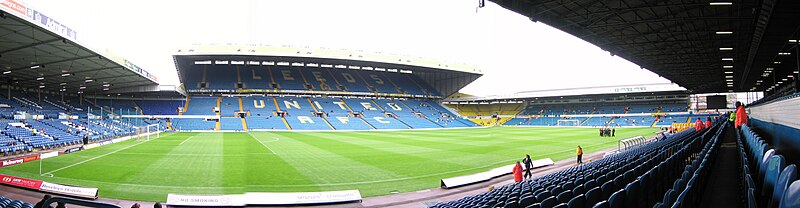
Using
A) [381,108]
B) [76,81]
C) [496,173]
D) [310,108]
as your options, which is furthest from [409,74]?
[496,173]

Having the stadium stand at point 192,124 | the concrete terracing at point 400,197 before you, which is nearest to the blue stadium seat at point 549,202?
the concrete terracing at point 400,197

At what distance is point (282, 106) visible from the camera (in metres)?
59.8

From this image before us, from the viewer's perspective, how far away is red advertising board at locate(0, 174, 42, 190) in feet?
38.7

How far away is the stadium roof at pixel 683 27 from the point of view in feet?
38.8

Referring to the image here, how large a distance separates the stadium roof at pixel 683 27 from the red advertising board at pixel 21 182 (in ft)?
51.8

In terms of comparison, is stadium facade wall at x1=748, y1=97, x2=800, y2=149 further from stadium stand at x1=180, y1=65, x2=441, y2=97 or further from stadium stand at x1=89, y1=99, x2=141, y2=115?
stadium stand at x1=180, y1=65, x2=441, y2=97

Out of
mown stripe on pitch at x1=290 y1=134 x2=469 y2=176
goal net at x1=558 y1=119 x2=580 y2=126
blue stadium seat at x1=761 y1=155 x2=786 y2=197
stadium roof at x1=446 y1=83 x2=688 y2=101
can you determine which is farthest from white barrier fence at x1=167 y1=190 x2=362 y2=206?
goal net at x1=558 y1=119 x2=580 y2=126

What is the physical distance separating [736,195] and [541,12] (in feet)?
31.6

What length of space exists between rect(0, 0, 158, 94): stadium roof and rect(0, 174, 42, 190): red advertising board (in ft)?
19.6

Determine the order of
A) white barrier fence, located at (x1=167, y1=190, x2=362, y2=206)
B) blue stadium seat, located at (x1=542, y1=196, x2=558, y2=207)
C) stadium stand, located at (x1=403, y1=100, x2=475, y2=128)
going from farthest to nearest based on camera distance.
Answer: stadium stand, located at (x1=403, y1=100, x2=475, y2=128), white barrier fence, located at (x1=167, y1=190, x2=362, y2=206), blue stadium seat, located at (x1=542, y1=196, x2=558, y2=207)

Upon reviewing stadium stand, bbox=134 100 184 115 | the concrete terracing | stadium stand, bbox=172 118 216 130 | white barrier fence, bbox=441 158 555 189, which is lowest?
the concrete terracing

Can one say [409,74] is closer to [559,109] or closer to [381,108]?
[381,108]

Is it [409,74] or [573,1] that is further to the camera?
[409,74]

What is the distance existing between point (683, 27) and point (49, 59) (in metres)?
34.8
